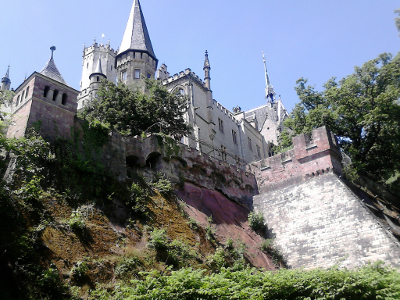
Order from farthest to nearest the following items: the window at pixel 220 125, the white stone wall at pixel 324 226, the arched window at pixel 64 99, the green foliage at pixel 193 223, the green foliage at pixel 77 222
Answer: the window at pixel 220 125 < the white stone wall at pixel 324 226 < the green foliage at pixel 193 223 < the arched window at pixel 64 99 < the green foliage at pixel 77 222

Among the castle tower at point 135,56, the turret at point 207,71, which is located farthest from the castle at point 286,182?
the turret at point 207,71

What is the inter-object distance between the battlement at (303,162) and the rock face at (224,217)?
3.64m

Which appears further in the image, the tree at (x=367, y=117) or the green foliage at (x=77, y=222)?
the tree at (x=367, y=117)

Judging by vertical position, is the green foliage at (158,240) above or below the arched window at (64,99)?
below

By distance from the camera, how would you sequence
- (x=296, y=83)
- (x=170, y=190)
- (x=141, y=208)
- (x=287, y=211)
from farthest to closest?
(x=296, y=83), (x=287, y=211), (x=170, y=190), (x=141, y=208)

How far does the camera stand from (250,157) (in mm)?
53906

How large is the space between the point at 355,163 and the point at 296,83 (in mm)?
10365

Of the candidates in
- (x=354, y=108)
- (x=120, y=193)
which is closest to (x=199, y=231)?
(x=120, y=193)

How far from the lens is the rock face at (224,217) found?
22328 millimetres

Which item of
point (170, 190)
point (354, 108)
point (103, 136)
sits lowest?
point (170, 190)

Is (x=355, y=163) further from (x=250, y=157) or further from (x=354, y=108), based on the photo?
Answer: (x=250, y=157)

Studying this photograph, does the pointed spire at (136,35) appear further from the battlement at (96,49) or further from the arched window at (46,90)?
the arched window at (46,90)

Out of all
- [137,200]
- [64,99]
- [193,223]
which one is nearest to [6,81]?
[64,99]

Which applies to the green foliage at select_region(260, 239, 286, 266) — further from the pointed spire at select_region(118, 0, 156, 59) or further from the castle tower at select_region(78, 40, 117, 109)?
the castle tower at select_region(78, 40, 117, 109)
